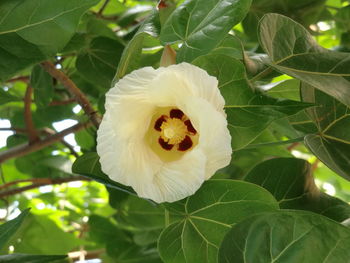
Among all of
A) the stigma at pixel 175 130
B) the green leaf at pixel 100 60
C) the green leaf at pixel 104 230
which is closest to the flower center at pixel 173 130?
the stigma at pixel 175 130

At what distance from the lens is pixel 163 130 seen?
0.74 m

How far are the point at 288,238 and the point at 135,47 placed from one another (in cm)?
30

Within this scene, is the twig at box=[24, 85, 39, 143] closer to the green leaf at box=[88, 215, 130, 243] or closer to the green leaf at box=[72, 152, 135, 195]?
the green leaf at box=[88, 215, 130, 243]

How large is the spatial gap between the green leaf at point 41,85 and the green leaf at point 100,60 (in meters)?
0.07

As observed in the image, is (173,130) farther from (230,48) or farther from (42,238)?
(42,238)

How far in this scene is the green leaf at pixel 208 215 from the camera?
29.4 inches

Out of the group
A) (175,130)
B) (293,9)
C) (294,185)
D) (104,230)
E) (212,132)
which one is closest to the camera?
(212,132)

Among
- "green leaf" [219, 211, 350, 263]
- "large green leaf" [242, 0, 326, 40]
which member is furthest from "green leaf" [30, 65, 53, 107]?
"green leaf" [219, 211, 350, 263]

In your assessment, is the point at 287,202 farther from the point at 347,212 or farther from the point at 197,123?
the point at 197,123

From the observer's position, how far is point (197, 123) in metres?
0.67

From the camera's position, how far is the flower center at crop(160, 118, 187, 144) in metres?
0.74

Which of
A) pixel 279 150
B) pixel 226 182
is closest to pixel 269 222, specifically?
pixel 226 182

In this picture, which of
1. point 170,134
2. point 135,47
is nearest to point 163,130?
point 170,134

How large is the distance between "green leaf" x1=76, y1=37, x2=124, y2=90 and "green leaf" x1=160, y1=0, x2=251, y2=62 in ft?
1.39
